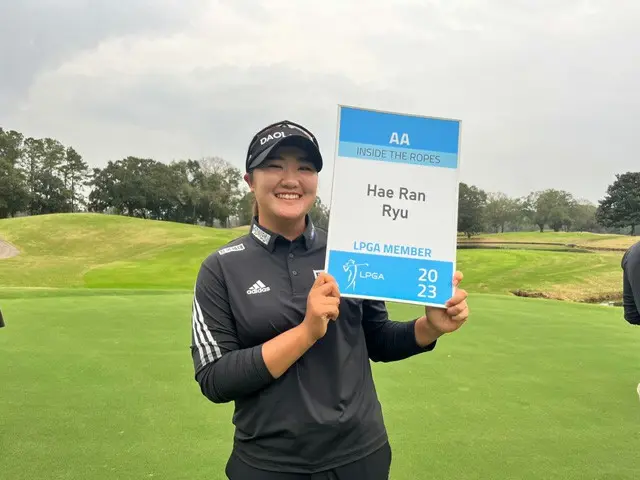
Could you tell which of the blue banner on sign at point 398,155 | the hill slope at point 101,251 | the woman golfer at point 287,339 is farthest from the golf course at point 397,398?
the hill slope at point 101,251

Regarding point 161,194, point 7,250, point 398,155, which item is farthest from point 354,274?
point 161,194

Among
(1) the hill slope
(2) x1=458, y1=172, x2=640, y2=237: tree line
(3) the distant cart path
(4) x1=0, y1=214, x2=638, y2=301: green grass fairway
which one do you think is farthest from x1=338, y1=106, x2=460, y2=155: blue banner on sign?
(2) x1=458, y1=172, x2=640, y2=237: tree line

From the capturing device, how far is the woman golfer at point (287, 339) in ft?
4.66

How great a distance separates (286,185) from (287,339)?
1.53ft

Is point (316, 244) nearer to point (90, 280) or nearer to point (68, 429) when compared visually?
point (68, 429)

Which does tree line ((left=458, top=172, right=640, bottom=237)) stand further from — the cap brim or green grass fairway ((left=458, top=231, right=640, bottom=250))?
the cap brim

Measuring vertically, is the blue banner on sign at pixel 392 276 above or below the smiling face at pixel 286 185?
below

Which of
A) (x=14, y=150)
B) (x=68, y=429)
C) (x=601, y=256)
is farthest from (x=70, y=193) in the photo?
(x=68, y=429)

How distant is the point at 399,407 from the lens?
3.79 meters

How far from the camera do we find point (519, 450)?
316 cm

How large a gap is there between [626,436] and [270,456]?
287cm

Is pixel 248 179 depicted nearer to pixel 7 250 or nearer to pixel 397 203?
pixel 397 203

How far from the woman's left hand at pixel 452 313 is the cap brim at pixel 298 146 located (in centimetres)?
53

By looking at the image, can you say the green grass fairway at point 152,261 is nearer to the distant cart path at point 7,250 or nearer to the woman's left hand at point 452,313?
the distant cart path at point 7,250
